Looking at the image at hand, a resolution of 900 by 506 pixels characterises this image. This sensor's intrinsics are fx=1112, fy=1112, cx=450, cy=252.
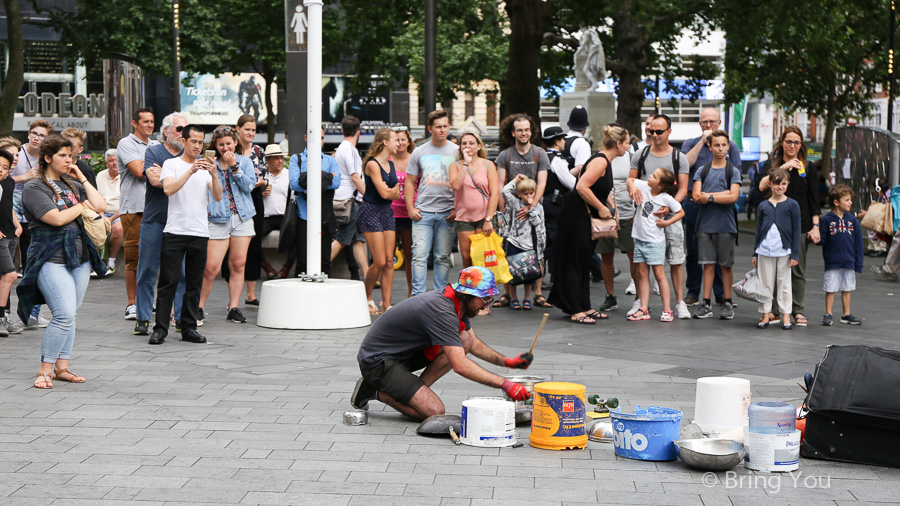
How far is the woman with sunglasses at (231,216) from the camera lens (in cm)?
990

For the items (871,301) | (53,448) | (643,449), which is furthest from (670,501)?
(871,301)

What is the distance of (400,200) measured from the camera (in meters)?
11.7

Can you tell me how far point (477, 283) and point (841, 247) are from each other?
555 cm

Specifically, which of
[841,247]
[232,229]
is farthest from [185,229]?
[841,247]

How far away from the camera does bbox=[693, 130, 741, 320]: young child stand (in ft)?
35.6

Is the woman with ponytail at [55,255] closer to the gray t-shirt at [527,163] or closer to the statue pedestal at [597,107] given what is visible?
the gray t-shirt at [527,163]

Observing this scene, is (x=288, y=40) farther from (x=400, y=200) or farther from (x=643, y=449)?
(x=643, y=449)

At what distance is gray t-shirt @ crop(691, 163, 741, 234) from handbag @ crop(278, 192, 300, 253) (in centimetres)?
406

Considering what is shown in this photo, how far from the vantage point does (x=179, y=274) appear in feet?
30.1

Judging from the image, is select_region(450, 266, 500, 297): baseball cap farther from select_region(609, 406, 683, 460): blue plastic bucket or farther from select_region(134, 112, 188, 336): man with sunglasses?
select_region(134, 112, 188, 336): man with sunglasses

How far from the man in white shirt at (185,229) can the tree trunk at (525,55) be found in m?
→ 10.9

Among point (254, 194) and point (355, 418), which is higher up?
point (254, 194)

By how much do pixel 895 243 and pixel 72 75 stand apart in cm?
3968

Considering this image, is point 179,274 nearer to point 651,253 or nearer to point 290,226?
point 290,226
